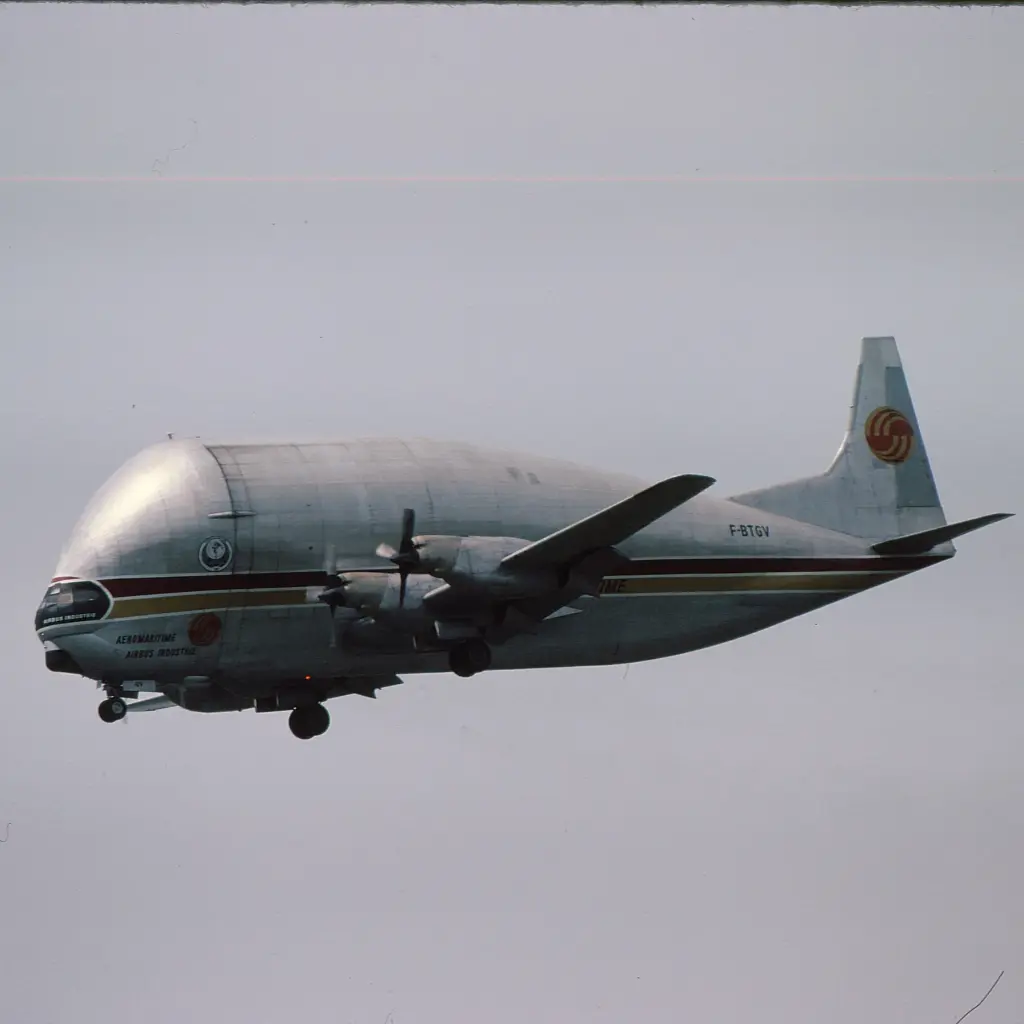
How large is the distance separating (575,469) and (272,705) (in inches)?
333

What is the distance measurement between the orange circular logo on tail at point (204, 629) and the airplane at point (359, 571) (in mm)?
40

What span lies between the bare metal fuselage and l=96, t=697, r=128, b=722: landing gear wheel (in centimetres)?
58

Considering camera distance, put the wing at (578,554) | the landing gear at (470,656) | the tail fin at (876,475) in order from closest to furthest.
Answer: the wing at (578,554) → the landing gear at (470,656) → the tail fin at (876,475)

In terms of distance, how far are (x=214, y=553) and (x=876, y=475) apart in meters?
17.4

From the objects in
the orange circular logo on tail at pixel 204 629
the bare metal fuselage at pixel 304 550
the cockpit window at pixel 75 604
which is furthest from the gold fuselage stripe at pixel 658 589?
the cockpit window at pixel 75 604

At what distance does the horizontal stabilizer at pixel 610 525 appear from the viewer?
38.6m

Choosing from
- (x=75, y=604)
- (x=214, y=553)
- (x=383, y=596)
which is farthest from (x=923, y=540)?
(x=75, y=604)

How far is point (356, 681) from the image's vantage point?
4519 cm

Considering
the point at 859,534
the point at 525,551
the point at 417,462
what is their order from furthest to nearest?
the point at 859,534 → the point at 417,462 → the point at 525,551

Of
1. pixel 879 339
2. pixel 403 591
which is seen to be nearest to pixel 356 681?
pixel 403 591

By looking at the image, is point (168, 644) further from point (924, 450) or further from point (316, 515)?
point (924, 450)

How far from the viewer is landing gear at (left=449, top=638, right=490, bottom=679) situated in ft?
136

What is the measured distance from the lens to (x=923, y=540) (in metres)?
48.1

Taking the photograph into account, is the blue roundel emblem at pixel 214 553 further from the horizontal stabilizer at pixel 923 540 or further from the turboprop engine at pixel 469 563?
the horizontal stabilizer at pixel 923 540
